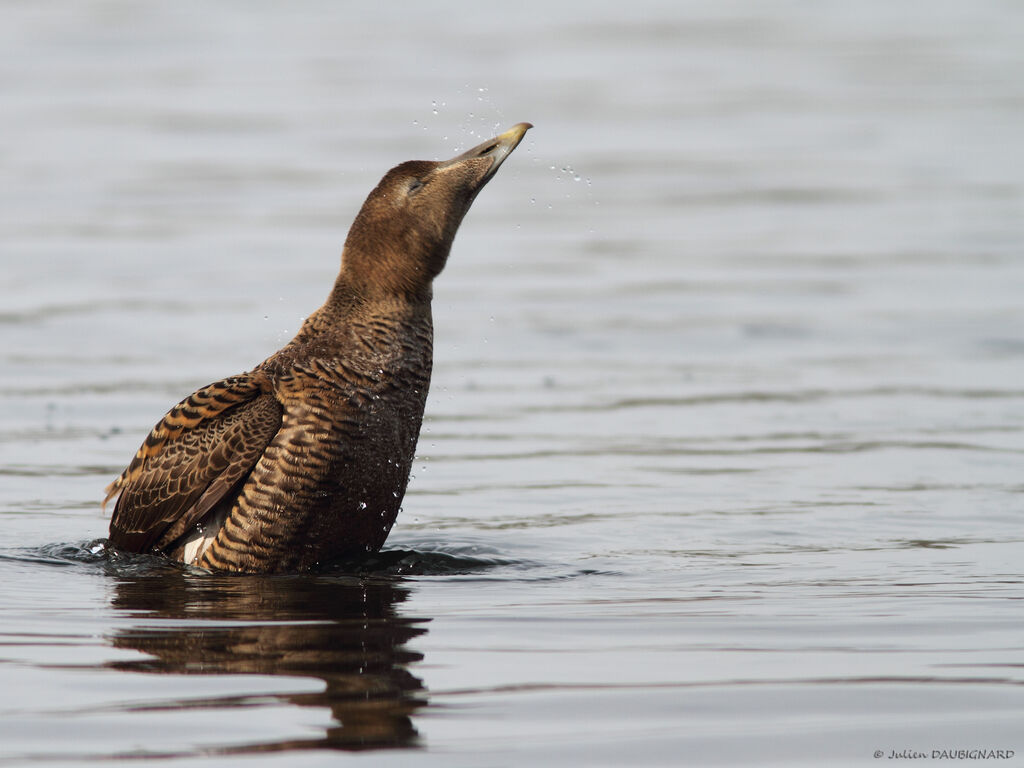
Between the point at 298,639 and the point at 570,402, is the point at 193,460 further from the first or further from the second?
the point at 570,402

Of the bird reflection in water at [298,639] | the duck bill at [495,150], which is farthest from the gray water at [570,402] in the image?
the duck bill at [495,150]

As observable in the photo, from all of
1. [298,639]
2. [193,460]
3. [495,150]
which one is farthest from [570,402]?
[298,639]

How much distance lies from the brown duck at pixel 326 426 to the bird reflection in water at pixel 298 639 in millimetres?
195

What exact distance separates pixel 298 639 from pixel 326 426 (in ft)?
4.31

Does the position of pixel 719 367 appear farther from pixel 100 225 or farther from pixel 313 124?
pixel 313 124

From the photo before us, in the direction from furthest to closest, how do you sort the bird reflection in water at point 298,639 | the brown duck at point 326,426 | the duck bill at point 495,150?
the duck bill at point 495,150 → the brown duck at point 326,426 → the bird reflection in water at point 298,639

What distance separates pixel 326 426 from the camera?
7.73 m

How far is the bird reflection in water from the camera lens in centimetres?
552

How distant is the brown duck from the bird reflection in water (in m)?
0.20

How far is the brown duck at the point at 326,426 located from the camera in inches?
306

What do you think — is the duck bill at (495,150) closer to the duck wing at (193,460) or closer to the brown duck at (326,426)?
the brown duck at (326,426)

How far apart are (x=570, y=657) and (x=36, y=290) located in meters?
10.4

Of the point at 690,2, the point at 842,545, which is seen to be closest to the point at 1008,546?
the point at 842,545

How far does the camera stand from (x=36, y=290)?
1580cm
